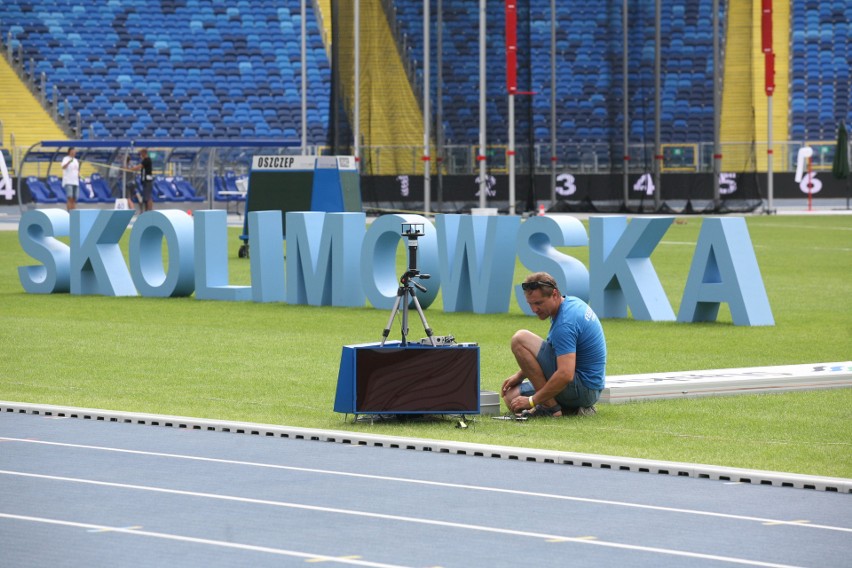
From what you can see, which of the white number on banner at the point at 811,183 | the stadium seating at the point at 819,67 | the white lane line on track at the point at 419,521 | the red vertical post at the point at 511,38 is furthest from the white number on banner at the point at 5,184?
the white lane line on track at the point at 419,521

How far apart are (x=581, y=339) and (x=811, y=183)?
4104cm

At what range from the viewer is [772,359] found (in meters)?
13.6

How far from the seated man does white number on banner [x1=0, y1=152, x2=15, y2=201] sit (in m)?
36.7

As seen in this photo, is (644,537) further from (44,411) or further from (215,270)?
(215,270)

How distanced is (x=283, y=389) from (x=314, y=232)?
6.94 m

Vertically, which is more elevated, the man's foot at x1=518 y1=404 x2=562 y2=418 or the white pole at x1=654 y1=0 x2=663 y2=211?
the white pole at x1=654 y1=0 x2=663 y2=211

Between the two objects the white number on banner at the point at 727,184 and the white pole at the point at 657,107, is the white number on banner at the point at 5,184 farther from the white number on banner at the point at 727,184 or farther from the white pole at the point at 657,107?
the white number on banner at the point at 727,184

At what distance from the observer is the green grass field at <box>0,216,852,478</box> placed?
960cm

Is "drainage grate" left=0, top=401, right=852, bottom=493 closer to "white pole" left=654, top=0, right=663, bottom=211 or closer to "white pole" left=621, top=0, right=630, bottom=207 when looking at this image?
"white pole" left=654, top=0, right=663, bottom=211

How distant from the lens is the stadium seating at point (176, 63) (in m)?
52.9

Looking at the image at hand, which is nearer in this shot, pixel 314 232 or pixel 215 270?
pixel 314 232

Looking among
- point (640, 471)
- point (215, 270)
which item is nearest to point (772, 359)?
point (640, 471)

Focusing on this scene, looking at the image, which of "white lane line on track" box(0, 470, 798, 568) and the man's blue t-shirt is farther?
the man's blue t-shirt

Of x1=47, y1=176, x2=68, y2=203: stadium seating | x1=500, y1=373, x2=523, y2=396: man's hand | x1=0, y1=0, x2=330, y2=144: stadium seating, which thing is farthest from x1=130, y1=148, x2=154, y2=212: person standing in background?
x1=500, y1=373, x2=523, y2=396: man's hand
